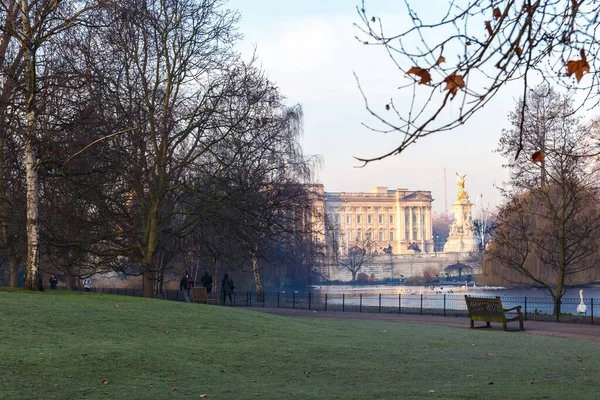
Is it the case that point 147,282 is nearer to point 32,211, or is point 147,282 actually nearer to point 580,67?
point 32,211

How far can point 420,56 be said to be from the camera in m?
5.88

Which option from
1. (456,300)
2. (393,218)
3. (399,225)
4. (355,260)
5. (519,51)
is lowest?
(456,300)

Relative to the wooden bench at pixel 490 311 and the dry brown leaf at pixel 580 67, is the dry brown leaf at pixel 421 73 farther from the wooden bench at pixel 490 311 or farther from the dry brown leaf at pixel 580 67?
the wooden bench at pixel 490 311

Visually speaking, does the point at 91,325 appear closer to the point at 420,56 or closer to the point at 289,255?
the point at 420,56

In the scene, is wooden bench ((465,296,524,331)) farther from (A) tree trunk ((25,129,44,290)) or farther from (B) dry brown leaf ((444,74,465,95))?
(B) dry brown leaf ((444,74,465,95))

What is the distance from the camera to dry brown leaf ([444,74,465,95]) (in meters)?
5.29

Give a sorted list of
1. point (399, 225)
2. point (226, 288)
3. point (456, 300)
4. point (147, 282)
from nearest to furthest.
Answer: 1. point (147, 282)
2. point (226, 288)
3. point (456, 300)
4. point (399, 225)

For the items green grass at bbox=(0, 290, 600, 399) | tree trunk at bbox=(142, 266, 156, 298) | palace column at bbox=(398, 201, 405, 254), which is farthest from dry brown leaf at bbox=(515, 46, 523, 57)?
palace column at bbox=(398, 201, 405, 254)

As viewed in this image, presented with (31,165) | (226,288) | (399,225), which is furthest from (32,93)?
(399,225)

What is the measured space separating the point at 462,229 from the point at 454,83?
389ft

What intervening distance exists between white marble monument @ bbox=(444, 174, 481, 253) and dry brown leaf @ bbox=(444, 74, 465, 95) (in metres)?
109

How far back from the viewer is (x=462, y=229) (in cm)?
12162

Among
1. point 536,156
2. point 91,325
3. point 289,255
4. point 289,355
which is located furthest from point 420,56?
point 289,255

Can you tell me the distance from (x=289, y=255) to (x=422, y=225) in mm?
137099
